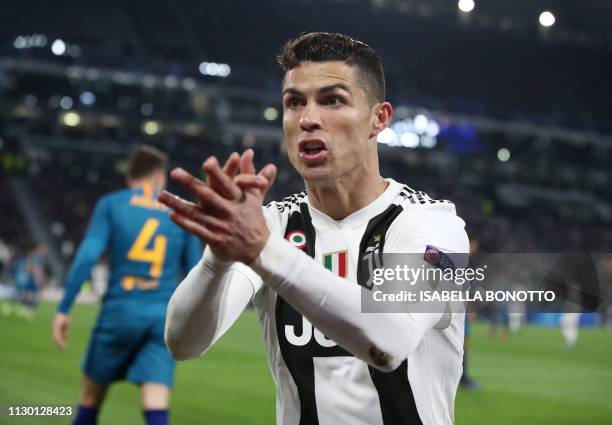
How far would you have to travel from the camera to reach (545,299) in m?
3.25

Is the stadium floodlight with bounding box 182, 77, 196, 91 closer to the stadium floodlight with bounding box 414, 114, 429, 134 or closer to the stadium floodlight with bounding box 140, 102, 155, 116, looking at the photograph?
the stadium floodlight with bounding box 140, 102, 155, 116

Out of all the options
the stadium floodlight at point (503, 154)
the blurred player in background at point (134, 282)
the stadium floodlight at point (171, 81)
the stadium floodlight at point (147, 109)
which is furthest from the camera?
the stadium floodlight at point (503, 154)

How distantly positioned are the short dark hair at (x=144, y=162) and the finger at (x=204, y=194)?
13.1 ft

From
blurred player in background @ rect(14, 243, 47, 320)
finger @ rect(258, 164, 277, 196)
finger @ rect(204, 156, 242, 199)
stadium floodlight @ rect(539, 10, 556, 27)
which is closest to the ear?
finger @ rect(258, 164, 277, 196)

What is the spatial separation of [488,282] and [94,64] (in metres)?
42.7

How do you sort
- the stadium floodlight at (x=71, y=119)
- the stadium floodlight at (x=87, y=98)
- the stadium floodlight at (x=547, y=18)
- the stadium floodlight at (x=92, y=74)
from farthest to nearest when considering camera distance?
the stadium floodlight at (x=87, y=98), the stadium floodlight at (x=71, y=119), the stadium floodlight at (x=92, y=74), the stadium floodlight at (x=547, y=18)

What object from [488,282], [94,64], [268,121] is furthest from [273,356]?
[268,121]

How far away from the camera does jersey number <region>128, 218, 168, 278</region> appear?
579cm

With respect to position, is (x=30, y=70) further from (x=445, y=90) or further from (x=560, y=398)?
(x=560, y=398)

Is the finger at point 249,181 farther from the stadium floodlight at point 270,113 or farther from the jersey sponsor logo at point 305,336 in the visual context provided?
the stadium floodlight at point 270,113

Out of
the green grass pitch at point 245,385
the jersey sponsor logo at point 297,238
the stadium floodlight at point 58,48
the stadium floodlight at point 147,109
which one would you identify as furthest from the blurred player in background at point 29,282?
the stadium floodlight at point 147,109

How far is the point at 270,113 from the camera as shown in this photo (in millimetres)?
49750

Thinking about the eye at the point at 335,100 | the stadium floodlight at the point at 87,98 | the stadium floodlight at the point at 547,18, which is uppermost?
the stadium floodlight at the point at 87,98

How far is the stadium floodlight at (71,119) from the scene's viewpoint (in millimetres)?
44844
